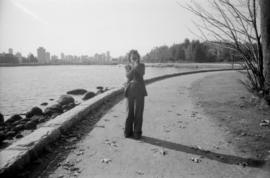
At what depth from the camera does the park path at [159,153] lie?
336cm

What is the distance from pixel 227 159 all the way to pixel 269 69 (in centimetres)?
442

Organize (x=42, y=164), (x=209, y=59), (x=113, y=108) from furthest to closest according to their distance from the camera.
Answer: (x=209, y=59) < (x=113, y=108) < (x=42, y=164)

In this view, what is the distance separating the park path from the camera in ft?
11.0

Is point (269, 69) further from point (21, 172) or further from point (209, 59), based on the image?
point (209, 59)

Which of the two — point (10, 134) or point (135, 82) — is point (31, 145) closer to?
point (135, 82)

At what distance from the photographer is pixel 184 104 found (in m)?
9.09

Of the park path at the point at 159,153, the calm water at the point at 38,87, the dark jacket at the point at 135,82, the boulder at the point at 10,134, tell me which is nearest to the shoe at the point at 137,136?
the park path at the point at 159,153

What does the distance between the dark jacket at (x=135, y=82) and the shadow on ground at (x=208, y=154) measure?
1087mm

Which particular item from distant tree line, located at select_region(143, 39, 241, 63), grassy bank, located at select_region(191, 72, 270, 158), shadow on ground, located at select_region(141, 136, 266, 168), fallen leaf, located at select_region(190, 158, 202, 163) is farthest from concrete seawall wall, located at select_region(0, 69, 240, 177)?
distant tree line, located at select_region(143, 39, 241, 63)

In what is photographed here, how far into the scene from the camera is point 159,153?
4.07 meters

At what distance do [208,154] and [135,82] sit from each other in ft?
7.02

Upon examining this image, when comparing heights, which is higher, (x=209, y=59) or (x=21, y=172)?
(x=209, y=59)

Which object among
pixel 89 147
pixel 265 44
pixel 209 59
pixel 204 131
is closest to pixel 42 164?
pixel 89 147

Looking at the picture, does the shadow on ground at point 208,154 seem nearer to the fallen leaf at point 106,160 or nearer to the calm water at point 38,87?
the fallen leaf at point 106,160
